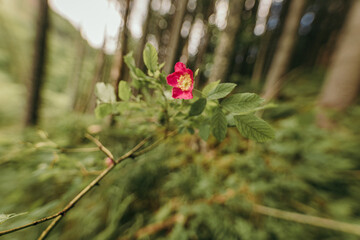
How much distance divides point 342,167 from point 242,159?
31.6 inches

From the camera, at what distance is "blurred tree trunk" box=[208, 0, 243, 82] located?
6.67 feet

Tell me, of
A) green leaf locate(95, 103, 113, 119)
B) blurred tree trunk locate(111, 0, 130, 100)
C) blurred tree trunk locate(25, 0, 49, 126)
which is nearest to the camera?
green leaf locate(95, 103, 113, 119)

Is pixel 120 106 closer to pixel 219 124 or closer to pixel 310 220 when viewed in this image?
pixel 219 124

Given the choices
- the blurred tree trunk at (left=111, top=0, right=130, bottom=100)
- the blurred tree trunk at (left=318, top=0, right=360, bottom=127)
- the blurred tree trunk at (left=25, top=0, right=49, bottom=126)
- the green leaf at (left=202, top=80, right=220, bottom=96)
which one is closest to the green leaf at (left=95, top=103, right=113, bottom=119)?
the green leaf at (left=202, top=80, right=220, bottom=96)

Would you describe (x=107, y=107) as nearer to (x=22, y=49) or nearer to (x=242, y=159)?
(x=242, y=159)

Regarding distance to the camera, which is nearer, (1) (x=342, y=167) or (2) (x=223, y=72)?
(1) (x=342, y=167)

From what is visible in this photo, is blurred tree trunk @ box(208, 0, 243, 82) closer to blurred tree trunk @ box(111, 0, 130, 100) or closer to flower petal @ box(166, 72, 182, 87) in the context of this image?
blurred tree trunk @ box(111, 0, 130, 100)

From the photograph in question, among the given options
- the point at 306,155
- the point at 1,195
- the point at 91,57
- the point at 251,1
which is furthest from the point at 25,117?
the point at 91,57

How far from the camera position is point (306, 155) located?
1445 mm

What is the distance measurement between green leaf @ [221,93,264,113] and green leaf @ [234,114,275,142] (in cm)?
2

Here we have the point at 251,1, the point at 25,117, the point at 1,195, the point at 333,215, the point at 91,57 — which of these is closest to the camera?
the point at 333,215

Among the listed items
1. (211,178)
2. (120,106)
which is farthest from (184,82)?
(211,178)

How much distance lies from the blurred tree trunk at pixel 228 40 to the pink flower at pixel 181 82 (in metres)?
1.90

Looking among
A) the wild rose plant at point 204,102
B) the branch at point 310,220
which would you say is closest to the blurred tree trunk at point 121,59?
the wild rose plant at point 204,102
